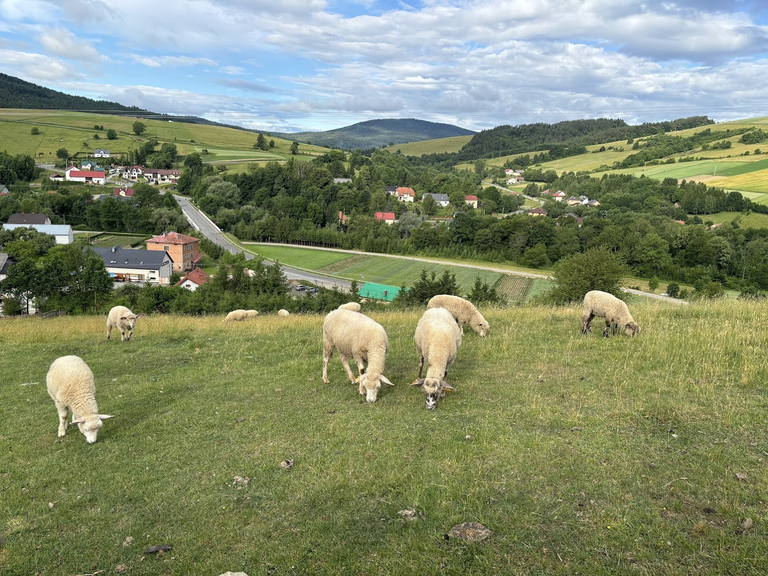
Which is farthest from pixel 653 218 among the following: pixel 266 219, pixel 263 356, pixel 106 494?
pixel 106 494

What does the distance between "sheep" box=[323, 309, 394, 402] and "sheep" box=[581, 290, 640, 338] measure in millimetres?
7202

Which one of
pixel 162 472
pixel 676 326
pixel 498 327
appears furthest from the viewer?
pixel 498 327

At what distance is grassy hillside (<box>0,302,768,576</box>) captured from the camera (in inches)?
200

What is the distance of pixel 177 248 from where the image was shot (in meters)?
80.4

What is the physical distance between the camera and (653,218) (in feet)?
331

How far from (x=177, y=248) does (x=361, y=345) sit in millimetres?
80278

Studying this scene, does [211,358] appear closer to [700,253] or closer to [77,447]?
[77,447]

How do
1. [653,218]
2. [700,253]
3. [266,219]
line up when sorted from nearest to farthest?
[700,253] < [653,218] < [266,219]

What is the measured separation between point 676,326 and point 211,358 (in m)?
14.8

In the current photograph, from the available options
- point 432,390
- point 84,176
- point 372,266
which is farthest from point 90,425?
point 84,176

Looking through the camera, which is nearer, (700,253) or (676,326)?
(676,326)

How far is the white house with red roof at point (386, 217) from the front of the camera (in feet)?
404

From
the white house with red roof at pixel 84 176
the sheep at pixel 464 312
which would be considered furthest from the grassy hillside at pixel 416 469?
the white house with red roof at pixel 84 176

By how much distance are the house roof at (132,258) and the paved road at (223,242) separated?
14554mm
